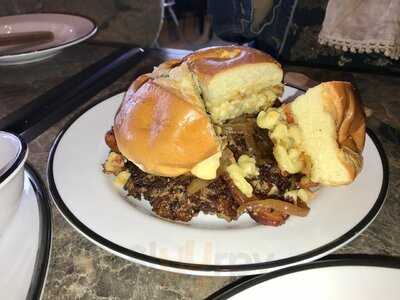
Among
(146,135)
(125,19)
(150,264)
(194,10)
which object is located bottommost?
(194,10)

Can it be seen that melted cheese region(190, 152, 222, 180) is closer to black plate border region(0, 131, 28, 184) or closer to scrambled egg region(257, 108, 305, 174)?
scrambled egg region(257, 108, 305, 174)

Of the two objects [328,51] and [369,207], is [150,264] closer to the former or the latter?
[369,207]

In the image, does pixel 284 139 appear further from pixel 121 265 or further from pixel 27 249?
pixel 27 249

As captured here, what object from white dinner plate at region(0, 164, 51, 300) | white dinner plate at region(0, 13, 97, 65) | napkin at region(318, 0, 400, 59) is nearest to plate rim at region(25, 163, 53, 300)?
white dinner plate at region(0, 164, 51, 300)

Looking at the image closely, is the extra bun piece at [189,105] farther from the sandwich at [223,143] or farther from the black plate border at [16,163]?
the black plate border at [16,163]

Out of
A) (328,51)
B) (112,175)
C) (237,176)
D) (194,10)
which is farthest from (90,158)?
(194,10)

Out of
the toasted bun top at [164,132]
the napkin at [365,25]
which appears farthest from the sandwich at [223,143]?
the napkin at [365,25]

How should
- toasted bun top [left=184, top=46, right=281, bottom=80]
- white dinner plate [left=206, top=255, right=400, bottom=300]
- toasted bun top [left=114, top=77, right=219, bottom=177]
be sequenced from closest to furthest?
white dinner plate [left=206, top=255, right=400, bottom=300] → toasted bun top [left=114, top=77, right=219, bottom=177] → toasted bun top [left=184, top=46, right=281, bottom=80]
